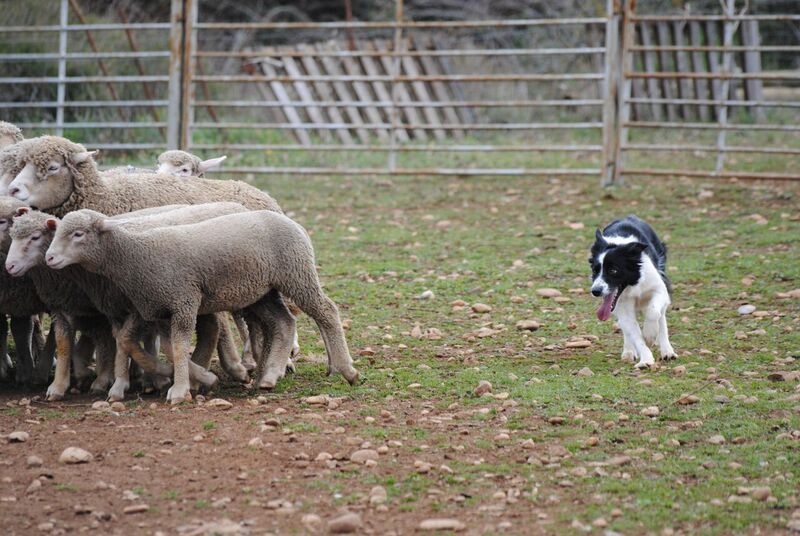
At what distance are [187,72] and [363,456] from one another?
34.2 ft

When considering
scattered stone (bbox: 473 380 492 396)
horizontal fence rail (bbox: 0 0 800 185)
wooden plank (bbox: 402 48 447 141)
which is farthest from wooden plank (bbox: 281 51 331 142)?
scattered stone (bbox: 473 380 492 396)

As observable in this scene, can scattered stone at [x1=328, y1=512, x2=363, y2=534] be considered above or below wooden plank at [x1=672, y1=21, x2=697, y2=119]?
below

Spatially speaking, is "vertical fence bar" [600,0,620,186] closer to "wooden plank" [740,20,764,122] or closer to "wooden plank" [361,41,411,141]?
"wooden plank" [740,20,764,122]

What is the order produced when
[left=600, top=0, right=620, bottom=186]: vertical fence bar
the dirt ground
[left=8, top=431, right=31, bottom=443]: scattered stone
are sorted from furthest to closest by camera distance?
[left=600, top=0, right=620, bottom=186]: vertical fence bar
[left=8, top=431, right=31, bottom=443]: scattered stone
the dirt ground

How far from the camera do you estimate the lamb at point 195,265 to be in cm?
637

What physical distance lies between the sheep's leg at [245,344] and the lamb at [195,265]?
0.71 metres

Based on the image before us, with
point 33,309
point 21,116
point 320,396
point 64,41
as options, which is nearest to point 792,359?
point 320,396

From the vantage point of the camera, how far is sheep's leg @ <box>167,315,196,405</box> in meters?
6.44

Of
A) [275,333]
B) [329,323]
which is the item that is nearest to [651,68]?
[329,323]

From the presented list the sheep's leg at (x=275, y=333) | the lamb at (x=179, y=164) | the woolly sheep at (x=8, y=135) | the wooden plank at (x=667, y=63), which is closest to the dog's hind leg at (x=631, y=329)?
the sheep's leg at (x=275, y=333)

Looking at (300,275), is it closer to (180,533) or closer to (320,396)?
(320,396)

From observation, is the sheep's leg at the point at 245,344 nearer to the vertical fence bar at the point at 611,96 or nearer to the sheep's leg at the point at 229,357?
the sheep's leg at the point at 229,357

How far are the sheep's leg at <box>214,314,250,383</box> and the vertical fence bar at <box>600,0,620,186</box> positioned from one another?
303 inches

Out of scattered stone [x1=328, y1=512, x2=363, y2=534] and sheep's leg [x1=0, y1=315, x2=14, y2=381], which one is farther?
sheep's leg [x1=0, y1=315, x2=14, y2=381]
